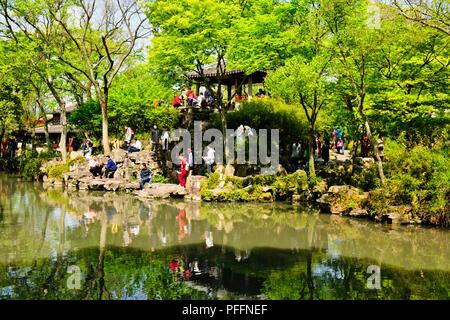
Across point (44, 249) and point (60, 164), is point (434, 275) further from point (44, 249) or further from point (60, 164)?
point (60, 164)

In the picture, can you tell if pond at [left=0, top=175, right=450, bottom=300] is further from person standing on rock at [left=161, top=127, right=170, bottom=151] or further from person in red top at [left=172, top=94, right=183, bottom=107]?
person in red top at [left=172, top=94, right=183, bottom=107]

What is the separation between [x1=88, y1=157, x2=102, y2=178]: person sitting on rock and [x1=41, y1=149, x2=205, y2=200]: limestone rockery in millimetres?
244

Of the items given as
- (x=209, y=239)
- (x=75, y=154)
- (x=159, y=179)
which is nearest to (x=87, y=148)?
(x=75, y=154)

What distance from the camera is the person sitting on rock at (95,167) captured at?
18.7 meters

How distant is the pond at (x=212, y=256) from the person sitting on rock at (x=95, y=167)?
6374mm

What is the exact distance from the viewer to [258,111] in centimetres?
1895

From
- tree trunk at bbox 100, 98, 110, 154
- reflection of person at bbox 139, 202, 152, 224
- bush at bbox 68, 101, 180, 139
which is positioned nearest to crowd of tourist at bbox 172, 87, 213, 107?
bush at bbox 68, 101, 180, 139

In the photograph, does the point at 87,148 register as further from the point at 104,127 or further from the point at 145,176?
the point at 145,176

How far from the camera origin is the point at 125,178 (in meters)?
18.5

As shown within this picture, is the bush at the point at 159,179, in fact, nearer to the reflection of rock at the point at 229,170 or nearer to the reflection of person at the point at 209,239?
the reflection of rock at the point at 229,170

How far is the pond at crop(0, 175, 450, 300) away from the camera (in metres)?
5.64

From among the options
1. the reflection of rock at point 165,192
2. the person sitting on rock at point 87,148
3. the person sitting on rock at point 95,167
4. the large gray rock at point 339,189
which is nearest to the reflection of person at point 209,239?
the large gray rock at point 339,189

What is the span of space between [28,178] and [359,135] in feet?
61.4

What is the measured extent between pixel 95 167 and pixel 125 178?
1690mm
